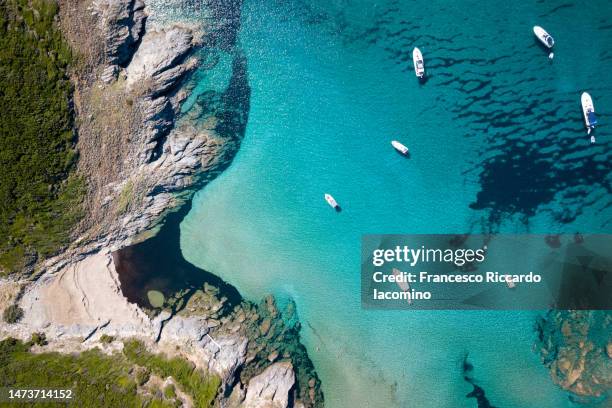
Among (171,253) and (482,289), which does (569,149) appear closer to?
(482,289)

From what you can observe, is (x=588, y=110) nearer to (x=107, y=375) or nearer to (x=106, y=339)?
(x=106, y=339)

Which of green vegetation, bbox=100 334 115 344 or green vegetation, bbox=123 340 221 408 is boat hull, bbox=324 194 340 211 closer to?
green vegetation, bbox=123 340 221 408

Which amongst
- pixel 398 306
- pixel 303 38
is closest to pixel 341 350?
pixel 398 306

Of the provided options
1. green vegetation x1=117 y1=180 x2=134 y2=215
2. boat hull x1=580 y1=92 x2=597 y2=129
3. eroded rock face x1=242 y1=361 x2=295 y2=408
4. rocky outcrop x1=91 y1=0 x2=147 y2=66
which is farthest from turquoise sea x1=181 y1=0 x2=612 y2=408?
rocky outcrop x1=91 y1=0 x2=147 y2=66

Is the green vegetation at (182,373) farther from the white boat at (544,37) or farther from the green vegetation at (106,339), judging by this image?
the white boat at (544,37)

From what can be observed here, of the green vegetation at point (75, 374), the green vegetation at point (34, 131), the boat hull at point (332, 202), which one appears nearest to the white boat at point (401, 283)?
the boat hull at point (332, 202)

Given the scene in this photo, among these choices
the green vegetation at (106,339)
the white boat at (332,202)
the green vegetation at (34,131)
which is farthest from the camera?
the white boat at (332,202)
